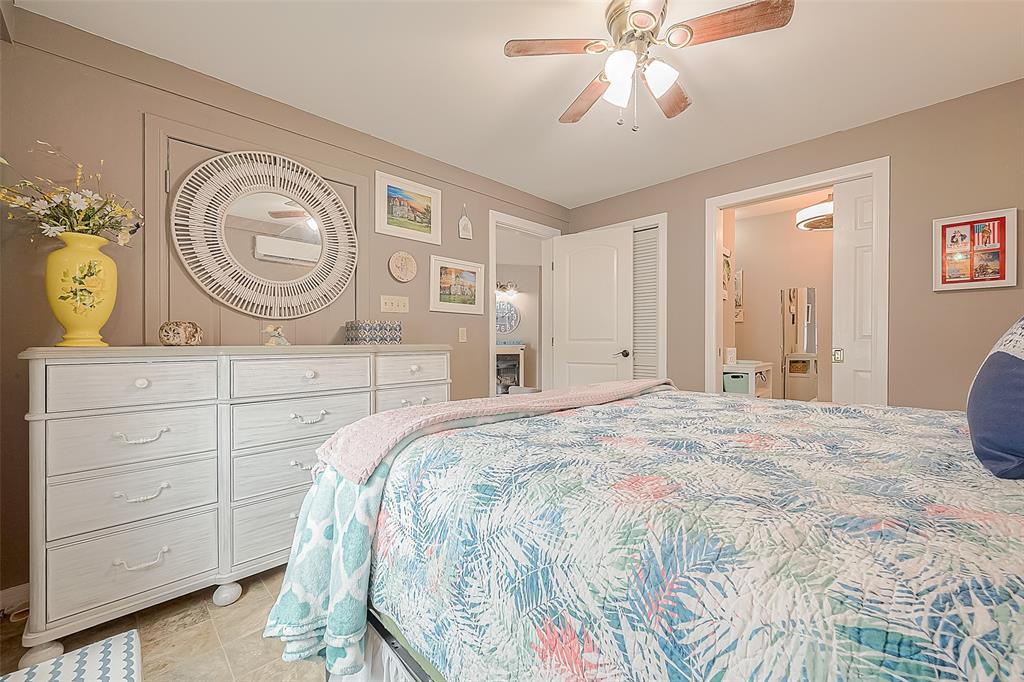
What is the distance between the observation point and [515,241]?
244 inches

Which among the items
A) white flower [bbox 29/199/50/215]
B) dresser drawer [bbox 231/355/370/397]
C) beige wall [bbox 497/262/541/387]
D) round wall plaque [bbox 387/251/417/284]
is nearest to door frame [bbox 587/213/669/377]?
round wall plaque [bbox 387/251/417/284]

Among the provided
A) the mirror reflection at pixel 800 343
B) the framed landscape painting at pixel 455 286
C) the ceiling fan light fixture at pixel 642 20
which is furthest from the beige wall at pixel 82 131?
the mirror reflection at pixel 800 343

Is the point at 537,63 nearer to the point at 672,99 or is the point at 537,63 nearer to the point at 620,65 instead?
the point at 620,65

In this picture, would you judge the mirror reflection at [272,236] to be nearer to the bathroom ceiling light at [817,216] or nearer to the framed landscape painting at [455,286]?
the framed landscape painting at [455,286]

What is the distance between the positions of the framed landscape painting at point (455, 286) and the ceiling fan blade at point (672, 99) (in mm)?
1863

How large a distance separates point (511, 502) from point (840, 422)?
1198mm

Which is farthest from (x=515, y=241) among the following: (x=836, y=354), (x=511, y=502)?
(x=511, y=502)

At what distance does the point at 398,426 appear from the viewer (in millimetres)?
1131

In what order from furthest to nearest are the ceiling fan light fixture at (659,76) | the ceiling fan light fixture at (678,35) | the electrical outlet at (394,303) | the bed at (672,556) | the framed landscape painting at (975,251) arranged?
the electrical outlet at (394,303), the framed landscape painting at (975,251), the ceiling fan light fixture at (659,76), the ceiling fan light fixture at (678,35), the bed at (672,556)

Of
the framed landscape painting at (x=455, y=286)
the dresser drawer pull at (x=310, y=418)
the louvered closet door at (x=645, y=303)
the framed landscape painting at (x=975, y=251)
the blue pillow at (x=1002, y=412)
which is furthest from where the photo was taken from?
the louvered closet door at (x=645, y=303)

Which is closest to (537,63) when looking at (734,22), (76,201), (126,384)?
(734,22)

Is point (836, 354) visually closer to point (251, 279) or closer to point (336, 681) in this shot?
point (336, 681)

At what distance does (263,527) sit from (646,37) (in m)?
2.67

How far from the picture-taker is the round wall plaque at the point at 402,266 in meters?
3.02
